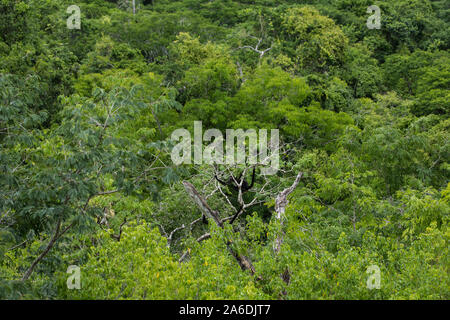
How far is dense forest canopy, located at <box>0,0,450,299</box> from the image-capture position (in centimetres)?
649

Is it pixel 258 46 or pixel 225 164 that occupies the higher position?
pixel 225 164

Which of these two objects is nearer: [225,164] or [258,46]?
[225,164]

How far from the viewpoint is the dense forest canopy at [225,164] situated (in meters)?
6.49

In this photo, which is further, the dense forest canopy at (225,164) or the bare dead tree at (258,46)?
the bare dead tree at (258,46)

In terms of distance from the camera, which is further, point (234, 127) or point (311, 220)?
point (234, 127)

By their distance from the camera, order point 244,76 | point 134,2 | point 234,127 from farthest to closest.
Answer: point 134,2 < point 244,76 < point 234,127

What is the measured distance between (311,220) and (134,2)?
34625mm

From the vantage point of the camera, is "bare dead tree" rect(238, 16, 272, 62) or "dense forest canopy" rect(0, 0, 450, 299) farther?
"bare dead tree" rect(238, 16, 272, 62)

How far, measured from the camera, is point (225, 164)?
11.5 metres

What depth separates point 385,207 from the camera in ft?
38.0

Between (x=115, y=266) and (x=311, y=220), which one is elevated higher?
(x=115, y=266)

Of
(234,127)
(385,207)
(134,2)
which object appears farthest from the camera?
(134,2)
